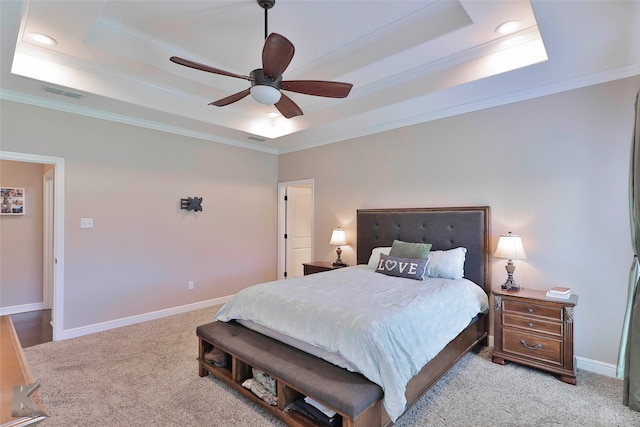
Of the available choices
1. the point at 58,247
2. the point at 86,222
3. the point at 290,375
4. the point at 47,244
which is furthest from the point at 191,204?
the point at 290,375

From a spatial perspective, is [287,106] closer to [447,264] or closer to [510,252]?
[447,264]

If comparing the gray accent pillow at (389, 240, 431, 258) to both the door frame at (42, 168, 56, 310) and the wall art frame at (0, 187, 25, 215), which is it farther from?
the wall art frame at (0, 187, 25, 215)

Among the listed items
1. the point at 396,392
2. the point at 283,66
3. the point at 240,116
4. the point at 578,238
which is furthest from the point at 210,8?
the point at 578,238

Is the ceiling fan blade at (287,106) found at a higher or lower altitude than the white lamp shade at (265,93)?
higher

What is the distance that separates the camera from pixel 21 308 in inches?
181

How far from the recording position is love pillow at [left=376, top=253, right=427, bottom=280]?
319 cm

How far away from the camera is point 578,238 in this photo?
113 inches

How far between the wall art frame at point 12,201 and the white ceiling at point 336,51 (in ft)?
6.75

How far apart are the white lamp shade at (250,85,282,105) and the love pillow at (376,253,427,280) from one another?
209cm

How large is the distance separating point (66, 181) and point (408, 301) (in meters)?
3.95

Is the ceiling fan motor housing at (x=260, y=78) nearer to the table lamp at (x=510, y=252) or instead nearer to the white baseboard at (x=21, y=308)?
the table lamp at (x=510, y=252)

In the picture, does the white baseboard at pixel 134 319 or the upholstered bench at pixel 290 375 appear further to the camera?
the white baseboard at pixel 134 319

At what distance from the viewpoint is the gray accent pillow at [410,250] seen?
3.42 metres

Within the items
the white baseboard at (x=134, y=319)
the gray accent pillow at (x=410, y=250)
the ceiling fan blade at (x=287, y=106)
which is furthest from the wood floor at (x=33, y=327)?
the gray accent pillow at (x=410, y=250)
